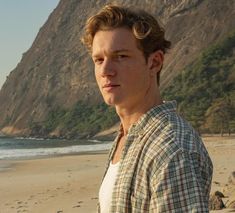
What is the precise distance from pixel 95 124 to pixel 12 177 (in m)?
60.7

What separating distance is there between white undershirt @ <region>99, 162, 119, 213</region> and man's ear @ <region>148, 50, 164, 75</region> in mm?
334

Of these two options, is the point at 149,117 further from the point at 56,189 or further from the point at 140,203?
the point at 56,189

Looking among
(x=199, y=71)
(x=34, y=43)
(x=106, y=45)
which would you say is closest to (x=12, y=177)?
(x=106, y=45)

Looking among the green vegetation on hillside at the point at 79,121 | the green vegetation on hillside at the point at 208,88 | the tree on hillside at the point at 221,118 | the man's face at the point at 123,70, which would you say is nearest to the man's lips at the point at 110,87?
the man's face at the point at 123,70

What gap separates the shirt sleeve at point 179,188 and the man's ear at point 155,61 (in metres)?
0.40

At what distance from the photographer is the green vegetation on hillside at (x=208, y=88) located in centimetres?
5506

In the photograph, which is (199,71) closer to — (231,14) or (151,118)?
(231,14)

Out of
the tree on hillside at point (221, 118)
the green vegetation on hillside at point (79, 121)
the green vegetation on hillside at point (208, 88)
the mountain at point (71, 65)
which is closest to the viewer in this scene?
the tree on hillside at point (221, 118)

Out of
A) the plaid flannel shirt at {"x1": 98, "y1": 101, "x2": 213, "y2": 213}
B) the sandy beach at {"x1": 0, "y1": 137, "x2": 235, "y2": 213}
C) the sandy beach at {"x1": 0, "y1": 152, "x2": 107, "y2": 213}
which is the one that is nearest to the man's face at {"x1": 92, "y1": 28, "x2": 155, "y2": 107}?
the plaid flannel shirt at {"x1": 98, "y1": 101, "x2": 213, "y2": 213}

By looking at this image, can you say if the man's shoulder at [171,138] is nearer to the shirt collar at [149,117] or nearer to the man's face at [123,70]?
the shirt collar at [149,117]

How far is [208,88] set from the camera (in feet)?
210

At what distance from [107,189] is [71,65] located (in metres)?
89.0

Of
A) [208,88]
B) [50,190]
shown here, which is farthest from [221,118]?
[50,190]

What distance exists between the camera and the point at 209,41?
73.2 meters
